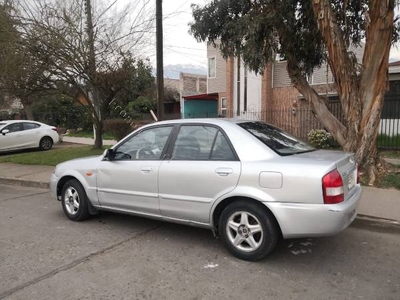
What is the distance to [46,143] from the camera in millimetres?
15633

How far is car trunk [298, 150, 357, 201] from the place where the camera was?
3877mm

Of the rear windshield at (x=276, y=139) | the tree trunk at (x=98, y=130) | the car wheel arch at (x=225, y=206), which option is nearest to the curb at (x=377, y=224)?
the rear windshield at (x=276, y=139)

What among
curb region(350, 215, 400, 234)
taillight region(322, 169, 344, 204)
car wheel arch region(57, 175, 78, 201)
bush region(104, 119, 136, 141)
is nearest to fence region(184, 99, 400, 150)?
bush region(104, 119, 136, 141)

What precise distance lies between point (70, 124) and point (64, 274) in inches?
994

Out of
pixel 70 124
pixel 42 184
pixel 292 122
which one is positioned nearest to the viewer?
pixel 42 184

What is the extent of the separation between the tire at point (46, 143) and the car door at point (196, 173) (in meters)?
12.5

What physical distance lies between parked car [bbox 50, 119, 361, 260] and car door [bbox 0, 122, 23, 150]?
10828 millimetres

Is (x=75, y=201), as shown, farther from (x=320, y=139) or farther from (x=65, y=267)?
(x=320, y=139)

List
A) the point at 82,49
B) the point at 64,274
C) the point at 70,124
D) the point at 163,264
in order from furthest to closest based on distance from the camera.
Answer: the point at 70,124, the point at 82,49, the point at 163,264, the point at 64,274

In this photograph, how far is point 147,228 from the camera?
5285mm

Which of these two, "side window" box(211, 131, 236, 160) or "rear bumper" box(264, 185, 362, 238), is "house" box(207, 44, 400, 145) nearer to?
"side window" box(211, 131, 236, 160)

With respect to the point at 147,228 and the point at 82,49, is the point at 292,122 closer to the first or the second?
the point at 82,49

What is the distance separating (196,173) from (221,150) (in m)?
0.39

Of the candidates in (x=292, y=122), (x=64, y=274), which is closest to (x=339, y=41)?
(x=64, y=274)
